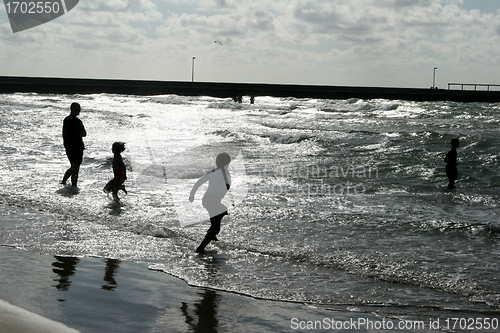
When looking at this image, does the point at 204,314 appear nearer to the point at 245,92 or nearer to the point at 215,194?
the point at 215,194

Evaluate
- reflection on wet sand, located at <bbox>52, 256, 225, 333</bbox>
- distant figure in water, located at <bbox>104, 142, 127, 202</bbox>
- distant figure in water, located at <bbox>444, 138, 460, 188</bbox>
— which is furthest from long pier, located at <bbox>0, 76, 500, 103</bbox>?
reflection on wet sand, located at <bbox>52, 256, 225, 333</bbox>

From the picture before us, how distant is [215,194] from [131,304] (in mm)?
2130

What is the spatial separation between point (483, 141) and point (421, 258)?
14838mm

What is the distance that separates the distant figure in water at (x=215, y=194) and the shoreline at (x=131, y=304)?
102 cm

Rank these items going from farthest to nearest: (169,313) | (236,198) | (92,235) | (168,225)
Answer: (236,198), (168,225), (92,235), (169,313)

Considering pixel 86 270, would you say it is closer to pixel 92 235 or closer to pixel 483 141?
pixel 92 235

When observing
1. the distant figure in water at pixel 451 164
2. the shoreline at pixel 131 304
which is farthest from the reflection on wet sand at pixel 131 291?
the distant figure in water at pixel 451 164

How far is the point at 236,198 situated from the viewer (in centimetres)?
966

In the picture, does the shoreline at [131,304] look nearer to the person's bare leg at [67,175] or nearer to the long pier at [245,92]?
the person's bare leg at [67,175]

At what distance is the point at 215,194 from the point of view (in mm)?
6148

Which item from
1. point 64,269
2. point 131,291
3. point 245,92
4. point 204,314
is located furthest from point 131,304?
point 245,92

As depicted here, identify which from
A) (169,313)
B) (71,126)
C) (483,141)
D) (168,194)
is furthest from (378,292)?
(483,141)

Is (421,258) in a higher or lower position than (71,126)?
lower

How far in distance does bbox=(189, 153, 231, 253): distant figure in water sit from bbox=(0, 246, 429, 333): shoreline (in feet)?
3.34
